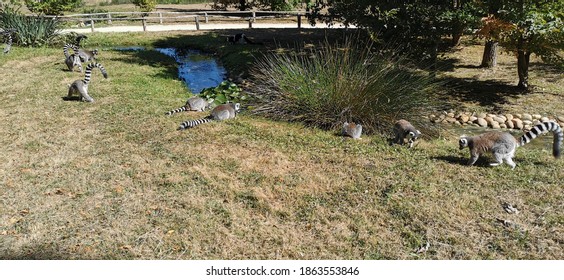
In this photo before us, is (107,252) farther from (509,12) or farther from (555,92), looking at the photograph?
(555,92)

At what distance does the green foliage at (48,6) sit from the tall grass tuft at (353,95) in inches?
943

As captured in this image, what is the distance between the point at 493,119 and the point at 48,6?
27.8m

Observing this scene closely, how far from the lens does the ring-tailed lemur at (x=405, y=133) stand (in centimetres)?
742

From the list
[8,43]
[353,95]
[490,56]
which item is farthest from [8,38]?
[490,56]

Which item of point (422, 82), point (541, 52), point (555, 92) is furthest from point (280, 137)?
point (555, 92)

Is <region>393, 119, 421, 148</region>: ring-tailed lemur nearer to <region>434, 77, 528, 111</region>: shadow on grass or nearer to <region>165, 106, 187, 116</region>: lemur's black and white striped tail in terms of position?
<region>434, 77, 528, 111</region>: shadow on grass

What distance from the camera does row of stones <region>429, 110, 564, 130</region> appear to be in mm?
9492

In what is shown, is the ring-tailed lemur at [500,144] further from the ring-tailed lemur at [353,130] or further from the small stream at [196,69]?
the small stream at [196,69]

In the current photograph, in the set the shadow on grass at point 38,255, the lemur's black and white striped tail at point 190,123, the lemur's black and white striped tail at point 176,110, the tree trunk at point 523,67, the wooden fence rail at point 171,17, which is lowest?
the shadow on grass at point 38,255

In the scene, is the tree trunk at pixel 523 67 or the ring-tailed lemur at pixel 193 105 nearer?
the ring-tailed lemur at pixel 193 105

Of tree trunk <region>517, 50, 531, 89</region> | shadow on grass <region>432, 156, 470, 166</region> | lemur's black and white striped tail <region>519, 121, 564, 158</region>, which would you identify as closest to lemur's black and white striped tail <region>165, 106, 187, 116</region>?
shadow on grass <region>432, 156, 470, 166</region>

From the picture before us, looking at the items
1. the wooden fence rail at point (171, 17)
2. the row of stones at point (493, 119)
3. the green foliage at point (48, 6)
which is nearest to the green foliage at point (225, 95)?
the row of stones at point (493, 119)

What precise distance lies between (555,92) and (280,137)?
832 centimetres

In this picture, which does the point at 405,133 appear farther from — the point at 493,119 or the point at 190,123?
the point at 190,123
